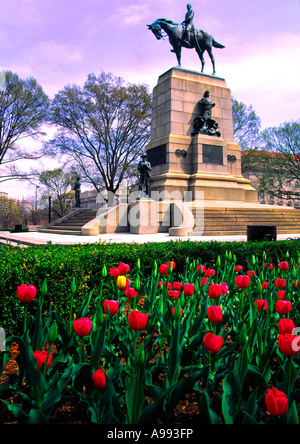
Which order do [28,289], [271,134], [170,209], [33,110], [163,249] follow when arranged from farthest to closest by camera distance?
1. [271,134]
2. [33,110]
3. [170,209]
4. [163,249]
5. [28,289]

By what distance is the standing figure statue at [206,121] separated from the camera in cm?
2197

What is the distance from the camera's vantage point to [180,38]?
22172 millimetres

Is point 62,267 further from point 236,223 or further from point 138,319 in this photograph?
point 236,223

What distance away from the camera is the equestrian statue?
21734 mm

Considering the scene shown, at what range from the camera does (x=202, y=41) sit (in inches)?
918

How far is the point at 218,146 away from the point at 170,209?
7404 mm

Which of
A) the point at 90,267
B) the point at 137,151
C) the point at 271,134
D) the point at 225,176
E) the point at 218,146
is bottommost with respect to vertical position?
the point at 90,267

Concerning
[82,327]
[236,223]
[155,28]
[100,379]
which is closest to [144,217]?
[236,223]

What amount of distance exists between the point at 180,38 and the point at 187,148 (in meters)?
7.88

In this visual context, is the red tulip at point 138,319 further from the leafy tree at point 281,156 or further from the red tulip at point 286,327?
the leafy tree at point 281,156

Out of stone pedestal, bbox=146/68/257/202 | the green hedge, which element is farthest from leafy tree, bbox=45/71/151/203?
the green hedge
